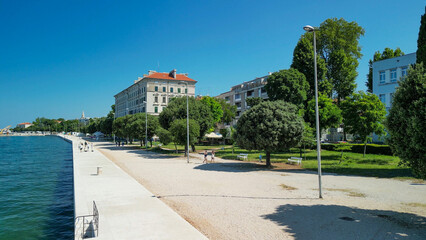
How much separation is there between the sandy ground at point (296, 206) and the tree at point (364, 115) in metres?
11.8

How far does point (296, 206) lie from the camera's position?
1197 cm

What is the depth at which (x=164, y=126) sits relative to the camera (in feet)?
146

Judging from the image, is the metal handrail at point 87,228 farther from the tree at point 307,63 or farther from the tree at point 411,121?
the tree at point 307,63

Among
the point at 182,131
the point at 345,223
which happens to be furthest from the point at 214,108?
the point at 345,223

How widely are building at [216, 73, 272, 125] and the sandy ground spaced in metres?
49.9

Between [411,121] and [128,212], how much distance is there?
34.2ft

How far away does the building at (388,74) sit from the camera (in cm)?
3625

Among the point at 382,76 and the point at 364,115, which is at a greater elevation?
the point at 382,76

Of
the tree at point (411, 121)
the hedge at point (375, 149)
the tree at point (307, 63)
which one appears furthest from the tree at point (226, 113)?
the tree at point (411, 121)

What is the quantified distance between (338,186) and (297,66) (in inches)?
1174

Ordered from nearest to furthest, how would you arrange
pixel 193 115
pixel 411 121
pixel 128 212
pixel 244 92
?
pixel 411 121 → pixel 128 212 → pixel 193 115 → pixel 244 92

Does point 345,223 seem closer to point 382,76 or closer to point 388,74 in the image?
point 388,74

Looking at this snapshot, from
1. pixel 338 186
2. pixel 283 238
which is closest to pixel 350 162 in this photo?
pixel 338 186

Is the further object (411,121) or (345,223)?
(345,223)
